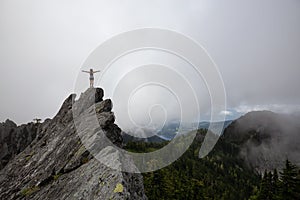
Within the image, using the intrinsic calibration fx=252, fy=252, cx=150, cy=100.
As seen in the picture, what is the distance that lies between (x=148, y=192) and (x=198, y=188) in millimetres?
15265

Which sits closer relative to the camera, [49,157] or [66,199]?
[66,199]

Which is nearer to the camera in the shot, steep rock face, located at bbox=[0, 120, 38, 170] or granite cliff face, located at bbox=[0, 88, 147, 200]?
granite cliff face, located at bbox=[0, 88, 147, 200]

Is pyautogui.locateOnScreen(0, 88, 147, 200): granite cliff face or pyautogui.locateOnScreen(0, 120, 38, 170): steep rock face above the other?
pyautogui.locateOnScreen(0, 120, 38, 170): steep rock face

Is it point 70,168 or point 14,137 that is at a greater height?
point 14,137

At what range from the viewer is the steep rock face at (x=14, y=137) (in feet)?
192

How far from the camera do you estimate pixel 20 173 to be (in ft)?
85.9

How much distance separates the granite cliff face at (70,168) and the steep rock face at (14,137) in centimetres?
2837

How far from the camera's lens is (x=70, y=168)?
21.2 meters

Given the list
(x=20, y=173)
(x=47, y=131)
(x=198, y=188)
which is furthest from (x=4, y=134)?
(x=198, y=188)

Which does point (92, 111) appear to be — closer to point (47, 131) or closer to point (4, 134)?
point (47, 131)

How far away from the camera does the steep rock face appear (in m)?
58.4

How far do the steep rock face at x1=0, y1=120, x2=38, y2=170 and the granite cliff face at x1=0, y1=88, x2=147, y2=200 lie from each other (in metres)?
28.4

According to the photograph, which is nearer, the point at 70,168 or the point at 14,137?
the point at 70,168

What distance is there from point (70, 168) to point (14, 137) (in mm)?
50282
